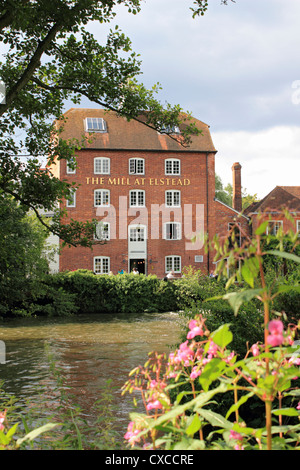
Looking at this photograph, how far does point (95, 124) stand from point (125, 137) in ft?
9.73

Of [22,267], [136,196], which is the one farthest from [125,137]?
[22,267]

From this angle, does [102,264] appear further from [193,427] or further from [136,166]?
[193,427]

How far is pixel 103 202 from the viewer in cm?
3841

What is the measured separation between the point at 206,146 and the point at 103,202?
10570mm

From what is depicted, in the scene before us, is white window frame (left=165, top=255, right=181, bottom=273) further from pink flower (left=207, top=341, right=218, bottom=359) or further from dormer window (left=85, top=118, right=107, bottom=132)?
pink flower (left=207, top=341, right=218, bottom=359)

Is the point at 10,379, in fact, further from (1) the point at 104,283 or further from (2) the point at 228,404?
(1) the point at 104,283

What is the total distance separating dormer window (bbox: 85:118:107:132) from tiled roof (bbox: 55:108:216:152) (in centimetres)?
38

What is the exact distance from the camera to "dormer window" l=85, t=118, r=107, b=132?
39531 mm

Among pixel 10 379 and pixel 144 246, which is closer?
pixel 10 379

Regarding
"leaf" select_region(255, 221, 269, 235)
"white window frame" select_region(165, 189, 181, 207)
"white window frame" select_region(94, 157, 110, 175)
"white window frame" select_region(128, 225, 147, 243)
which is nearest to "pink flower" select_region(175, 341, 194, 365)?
"leaf" select_region(255, 221, 269, 235)

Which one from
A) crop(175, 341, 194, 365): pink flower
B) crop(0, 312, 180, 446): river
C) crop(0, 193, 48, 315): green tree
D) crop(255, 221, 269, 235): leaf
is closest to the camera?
crop(255, 221, 269, 235): leaf

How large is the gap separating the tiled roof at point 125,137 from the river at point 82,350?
63.7 feet

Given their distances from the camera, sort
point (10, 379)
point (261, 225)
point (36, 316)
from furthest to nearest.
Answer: point (36, 316)
point (10, 379)
point (261, 225)
